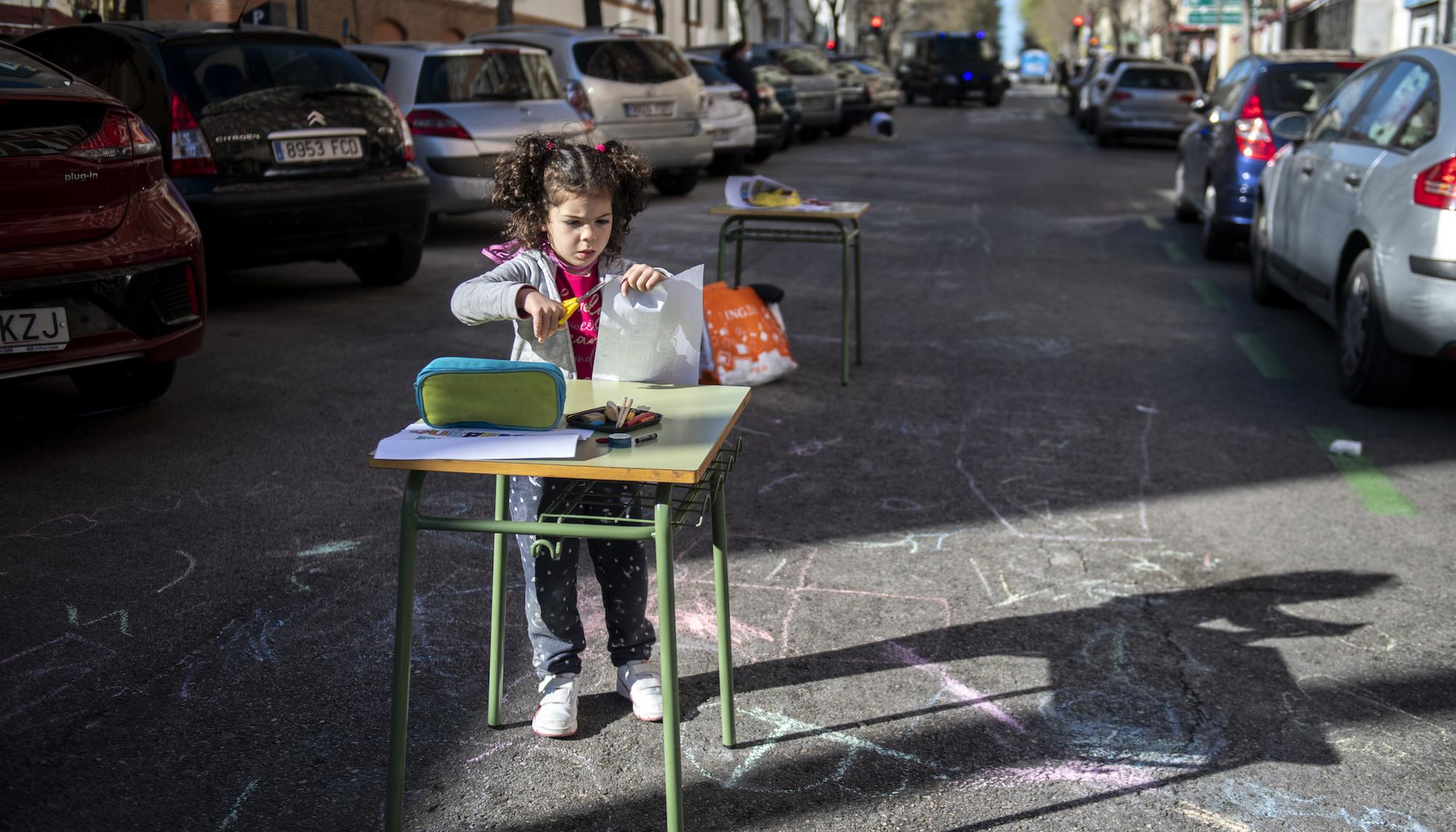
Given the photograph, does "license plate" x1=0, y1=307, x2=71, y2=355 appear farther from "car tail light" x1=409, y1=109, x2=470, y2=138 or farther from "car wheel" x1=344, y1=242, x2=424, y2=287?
"car tail light" x1=409, y1=109, x2=470, y2=138

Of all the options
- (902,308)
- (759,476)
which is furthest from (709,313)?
(902,308)

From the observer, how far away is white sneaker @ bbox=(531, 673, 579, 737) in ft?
10.5

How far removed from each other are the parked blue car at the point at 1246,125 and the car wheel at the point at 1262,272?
92 cm

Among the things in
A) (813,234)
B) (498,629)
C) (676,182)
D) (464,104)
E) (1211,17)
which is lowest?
(498,629)

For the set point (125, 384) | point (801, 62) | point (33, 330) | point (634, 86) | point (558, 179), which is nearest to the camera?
point (558, 179)

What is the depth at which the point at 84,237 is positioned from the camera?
508 cm

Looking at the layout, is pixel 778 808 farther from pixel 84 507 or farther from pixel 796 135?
pixel 796 135

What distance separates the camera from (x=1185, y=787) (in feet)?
9.89

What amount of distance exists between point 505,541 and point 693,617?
0.88m

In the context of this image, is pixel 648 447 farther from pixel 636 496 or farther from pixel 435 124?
pixel 435 124

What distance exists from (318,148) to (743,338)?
292 centimetres

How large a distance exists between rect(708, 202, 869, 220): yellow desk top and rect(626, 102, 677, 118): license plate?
7.23 m

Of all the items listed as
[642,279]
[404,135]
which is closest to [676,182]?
[404,135]

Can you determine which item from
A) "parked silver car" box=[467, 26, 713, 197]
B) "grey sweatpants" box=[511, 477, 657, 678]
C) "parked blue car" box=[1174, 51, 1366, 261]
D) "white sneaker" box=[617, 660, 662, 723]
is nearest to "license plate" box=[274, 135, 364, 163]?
"grey sweatpants" box=[511, 477, 657, 678]
